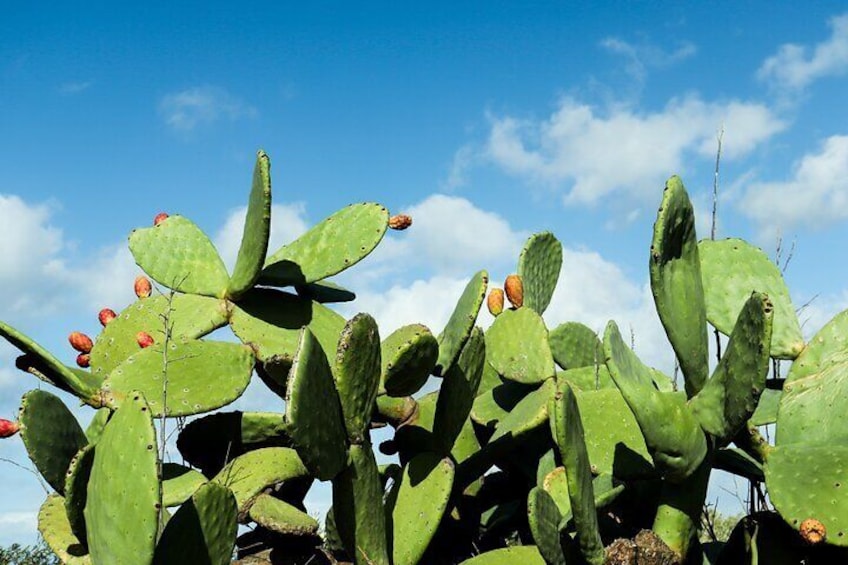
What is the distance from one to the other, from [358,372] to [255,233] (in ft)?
2.73

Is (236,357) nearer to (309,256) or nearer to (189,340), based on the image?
(189,340)

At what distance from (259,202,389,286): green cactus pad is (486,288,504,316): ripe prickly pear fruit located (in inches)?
15.6

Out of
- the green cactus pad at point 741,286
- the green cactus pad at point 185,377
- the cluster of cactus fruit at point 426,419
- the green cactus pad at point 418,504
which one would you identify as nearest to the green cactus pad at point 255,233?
the cluster of cactus fruit at point 426,419

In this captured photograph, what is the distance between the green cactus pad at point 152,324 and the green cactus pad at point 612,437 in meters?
1.13

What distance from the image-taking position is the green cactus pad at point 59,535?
2.80 meters

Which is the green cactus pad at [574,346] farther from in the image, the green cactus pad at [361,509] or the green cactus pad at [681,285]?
the green cactus pad at [361,509]

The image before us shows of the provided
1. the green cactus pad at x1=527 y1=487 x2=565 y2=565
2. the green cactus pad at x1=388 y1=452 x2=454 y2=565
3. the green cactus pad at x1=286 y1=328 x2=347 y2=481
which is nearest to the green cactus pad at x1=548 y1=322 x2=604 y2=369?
the green cactus pad at x1=388 y1=452 x2=454 y2=565

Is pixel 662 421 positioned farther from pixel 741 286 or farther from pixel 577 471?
pixel 741 286

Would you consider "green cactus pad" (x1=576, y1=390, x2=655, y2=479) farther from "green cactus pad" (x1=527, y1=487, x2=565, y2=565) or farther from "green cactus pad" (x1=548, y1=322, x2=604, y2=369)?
"green cactus pad" (x1=548, y1=322, x2=604, y2=369)

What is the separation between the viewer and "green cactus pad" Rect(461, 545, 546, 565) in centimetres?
260

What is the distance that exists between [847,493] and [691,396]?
394mm

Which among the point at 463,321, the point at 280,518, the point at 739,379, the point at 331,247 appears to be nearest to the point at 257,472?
the point at 280,518

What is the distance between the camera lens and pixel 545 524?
2.33m

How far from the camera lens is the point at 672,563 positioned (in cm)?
247
